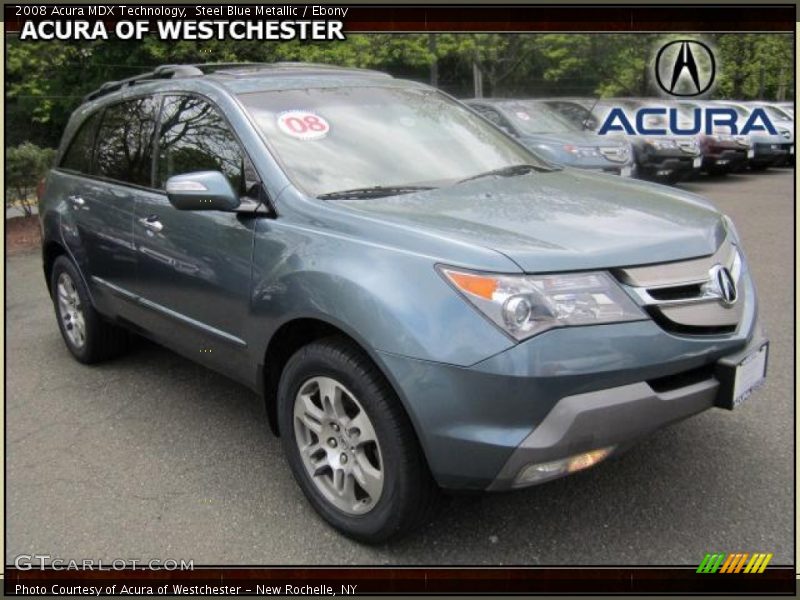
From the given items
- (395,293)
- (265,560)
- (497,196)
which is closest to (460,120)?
(497,196)

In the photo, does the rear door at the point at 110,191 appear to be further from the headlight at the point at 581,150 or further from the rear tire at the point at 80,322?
the headlight at the point at 581,150

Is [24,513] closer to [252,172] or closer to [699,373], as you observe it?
[252,172]

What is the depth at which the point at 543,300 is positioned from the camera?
2346 millimetres

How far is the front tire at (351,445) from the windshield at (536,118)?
29.3 ft

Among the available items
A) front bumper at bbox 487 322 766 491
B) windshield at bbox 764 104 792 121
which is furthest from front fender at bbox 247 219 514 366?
windshield at bbox 764 104 792 121

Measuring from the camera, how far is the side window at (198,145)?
332 centimetres

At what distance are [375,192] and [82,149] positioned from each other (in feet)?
8.75

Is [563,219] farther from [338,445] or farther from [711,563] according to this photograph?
[711,563]

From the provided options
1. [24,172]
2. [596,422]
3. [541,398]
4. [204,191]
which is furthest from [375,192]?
[24,172]

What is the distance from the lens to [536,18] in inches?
189

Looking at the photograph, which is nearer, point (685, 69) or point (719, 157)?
point (685, 69)

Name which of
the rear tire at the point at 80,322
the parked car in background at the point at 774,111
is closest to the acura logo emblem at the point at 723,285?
the rear tire at the point at 80,322

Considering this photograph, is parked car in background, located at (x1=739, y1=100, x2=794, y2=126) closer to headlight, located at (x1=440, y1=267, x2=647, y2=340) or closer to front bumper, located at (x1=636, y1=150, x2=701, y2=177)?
front bumper, located at (x1=636, y1=150, x2=701, y2=177)

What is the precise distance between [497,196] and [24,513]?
2.46m
